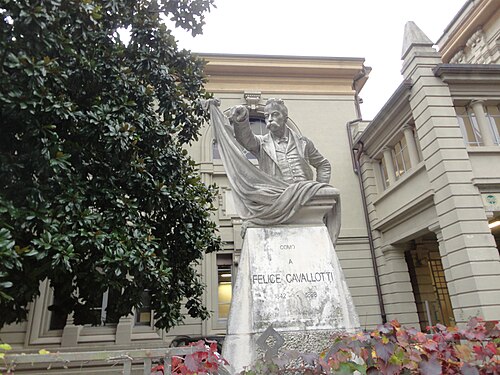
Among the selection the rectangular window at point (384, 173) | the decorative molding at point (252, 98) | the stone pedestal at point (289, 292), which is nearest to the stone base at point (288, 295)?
the stone pedestal at point (289, 292)

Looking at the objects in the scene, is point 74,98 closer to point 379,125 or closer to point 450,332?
point 450,332

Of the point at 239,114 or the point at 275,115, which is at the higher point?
the point at 275,115

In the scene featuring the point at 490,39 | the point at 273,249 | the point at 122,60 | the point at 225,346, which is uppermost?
the point at 490,39

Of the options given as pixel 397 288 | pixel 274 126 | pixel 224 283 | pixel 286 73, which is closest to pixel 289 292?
pixel 274 126

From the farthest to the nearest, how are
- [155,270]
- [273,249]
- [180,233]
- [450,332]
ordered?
[180,233], [155,270], [273,249], [450,332]

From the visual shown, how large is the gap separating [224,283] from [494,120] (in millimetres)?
10905

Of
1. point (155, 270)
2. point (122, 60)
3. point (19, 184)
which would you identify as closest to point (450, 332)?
point (155, 270)

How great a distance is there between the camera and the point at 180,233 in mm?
7949

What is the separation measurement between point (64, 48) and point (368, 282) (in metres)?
13.3

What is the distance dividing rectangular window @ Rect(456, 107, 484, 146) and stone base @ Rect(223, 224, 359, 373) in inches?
387

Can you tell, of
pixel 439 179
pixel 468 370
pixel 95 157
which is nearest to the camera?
pixel 468 370

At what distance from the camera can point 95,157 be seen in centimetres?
665

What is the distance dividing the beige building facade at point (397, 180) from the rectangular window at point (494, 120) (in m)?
0.03

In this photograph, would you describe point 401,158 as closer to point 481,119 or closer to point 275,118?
point 481,119
